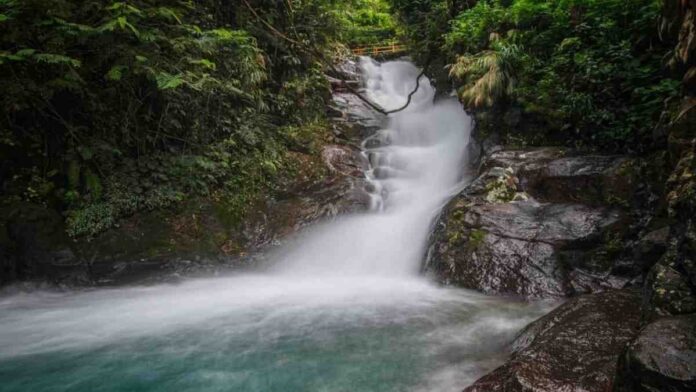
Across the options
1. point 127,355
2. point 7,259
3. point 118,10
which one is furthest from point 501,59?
point 7,259

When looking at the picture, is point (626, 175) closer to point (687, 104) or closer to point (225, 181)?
point (687, 104)

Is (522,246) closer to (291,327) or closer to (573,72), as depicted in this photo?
(291,327)

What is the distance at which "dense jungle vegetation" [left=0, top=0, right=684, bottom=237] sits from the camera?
610cm

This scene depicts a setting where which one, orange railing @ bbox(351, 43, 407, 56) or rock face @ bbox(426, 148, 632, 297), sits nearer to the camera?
rock face @ bbox(426, 148, 632, 297)

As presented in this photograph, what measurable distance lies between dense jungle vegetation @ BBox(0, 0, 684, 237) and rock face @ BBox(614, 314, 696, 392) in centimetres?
341

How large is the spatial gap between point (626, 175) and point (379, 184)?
201 inches

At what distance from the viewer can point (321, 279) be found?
6.91 metres

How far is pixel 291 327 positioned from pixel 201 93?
5.74 m

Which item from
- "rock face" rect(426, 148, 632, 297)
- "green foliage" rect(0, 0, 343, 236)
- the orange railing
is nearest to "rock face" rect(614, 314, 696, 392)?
"rock face" rect(426, 148, 632, 297)

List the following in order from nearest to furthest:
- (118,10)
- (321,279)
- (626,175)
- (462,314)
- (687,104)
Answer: (687,104) < (462,314) < (626,175) < (118,10) < (321,279)

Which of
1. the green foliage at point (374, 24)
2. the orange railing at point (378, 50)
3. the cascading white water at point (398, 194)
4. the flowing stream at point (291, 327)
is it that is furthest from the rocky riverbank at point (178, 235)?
the green foliage at point (374, 24)

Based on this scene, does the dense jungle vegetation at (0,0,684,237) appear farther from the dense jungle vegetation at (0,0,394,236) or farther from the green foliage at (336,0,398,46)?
the green foliage at (336,0,398,46)

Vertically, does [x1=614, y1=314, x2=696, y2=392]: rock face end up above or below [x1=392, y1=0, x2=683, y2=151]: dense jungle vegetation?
below

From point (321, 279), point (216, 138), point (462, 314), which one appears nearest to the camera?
point (462, 314)
